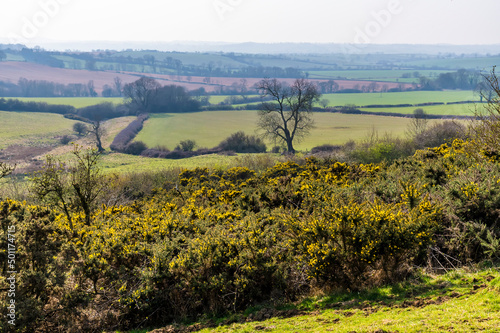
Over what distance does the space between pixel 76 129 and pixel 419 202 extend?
90154 mm

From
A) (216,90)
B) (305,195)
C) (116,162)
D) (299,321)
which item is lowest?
(116,162)

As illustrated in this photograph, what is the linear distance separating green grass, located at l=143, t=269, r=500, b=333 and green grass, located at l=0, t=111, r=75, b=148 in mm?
80930

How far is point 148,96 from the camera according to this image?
380 ft

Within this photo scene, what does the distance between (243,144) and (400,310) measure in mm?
60764

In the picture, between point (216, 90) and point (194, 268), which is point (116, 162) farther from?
point (216, 90)

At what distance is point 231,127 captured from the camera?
87.1 metres

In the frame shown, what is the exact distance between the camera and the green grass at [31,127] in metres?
80.0

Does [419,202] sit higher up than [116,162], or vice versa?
[419,202]

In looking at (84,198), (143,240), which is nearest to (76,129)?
(84,198)

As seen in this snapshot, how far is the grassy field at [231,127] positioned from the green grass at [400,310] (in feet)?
183

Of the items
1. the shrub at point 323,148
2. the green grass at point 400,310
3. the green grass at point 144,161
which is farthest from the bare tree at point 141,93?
the green grass at point 400,310

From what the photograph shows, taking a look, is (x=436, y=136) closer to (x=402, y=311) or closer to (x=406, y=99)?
(x=402, y=311)

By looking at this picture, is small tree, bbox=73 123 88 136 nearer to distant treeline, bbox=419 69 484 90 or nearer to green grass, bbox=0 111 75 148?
green grass, bbox=0 111 75 148

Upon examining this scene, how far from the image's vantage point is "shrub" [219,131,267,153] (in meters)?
68.3
